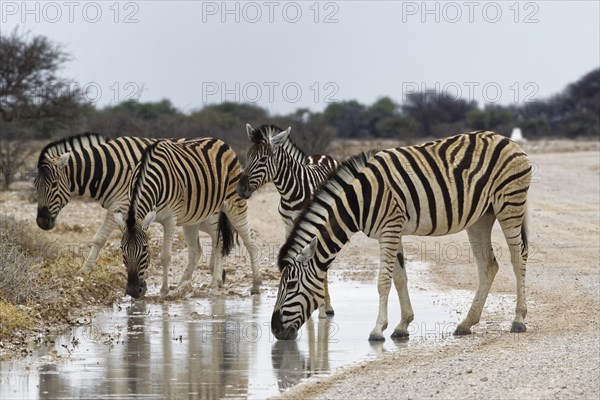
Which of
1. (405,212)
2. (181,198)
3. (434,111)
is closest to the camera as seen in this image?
(405,212)

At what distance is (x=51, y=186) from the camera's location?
1362 centimetres

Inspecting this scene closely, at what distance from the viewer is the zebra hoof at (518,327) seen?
10203 millimetres

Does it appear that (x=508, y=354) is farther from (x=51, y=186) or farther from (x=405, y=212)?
(x=51, y=186)

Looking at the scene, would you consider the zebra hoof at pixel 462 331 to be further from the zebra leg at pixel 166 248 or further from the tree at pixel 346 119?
the tree at pixel 346 119

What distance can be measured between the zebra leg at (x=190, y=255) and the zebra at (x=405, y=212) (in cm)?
368

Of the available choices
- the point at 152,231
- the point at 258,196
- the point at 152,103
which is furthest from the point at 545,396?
the point at 152,103

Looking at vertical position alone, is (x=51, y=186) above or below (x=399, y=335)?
above

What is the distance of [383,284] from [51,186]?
17.1ft

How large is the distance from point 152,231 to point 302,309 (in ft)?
33.5

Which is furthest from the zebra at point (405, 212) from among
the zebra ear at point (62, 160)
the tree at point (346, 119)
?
the tree at point (346, 119)

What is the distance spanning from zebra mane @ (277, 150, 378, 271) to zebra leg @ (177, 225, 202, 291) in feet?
12.2

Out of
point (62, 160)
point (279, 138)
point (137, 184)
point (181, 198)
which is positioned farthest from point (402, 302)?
point (62, 160)

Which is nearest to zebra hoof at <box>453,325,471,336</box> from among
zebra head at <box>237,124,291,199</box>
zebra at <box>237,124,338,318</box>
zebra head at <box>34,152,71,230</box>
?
zebra at <box>237,124,338,318</box>

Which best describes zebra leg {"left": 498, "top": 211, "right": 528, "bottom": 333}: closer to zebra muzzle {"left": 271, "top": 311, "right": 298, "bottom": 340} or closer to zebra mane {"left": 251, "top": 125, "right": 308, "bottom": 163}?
zebra muzzle {"left": 271, "top": 311, "right": 298, "bottom": 340}
